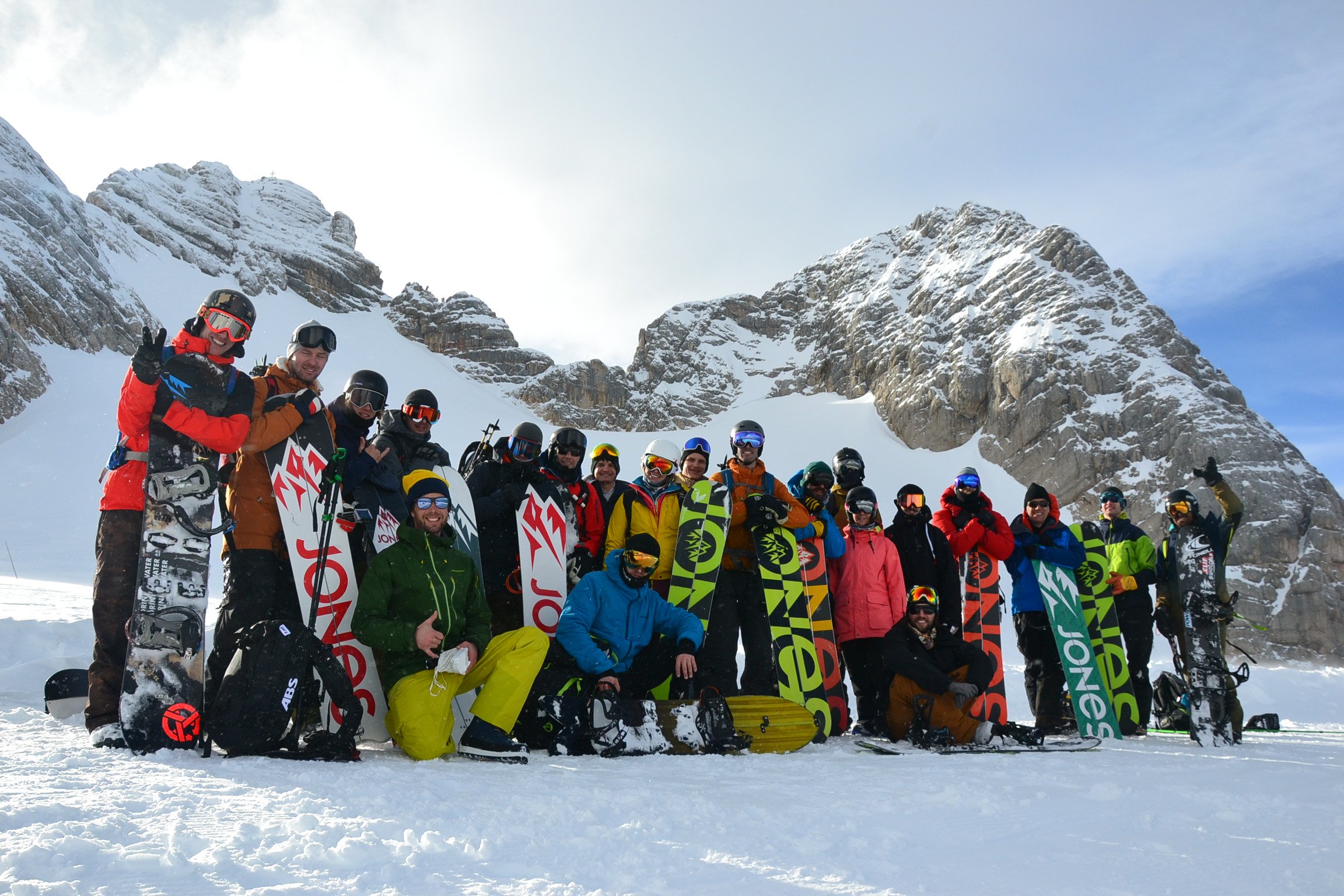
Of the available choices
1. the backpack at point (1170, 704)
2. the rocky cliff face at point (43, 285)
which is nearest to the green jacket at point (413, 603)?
the backpack at point (1170, 704)

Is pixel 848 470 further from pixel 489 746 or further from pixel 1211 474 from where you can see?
pixel 489 746

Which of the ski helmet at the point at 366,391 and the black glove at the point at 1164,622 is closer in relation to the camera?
the ski helmet at the point at 366,391

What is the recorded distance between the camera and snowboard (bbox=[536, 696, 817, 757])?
384cm

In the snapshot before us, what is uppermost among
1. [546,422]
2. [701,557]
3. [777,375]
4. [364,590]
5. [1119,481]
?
[777,375]

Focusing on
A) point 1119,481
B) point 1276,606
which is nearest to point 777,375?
point 1119,481

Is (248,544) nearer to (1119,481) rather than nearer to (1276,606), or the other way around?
(1276,606)

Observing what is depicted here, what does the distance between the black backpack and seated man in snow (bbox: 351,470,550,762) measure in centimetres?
30

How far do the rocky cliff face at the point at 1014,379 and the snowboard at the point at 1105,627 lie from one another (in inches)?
1111

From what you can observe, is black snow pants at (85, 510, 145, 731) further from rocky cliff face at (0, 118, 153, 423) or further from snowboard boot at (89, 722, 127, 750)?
rocky cliff face at (0, 118, 153, 423)

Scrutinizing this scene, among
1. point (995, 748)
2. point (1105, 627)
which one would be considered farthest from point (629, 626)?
point (1105, 627)

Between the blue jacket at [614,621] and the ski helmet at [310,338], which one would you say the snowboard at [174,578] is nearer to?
the ski helmet at [310,338]

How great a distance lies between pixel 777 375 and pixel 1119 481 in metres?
27.7

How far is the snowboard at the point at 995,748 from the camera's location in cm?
424

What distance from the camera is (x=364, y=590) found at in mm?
3658
